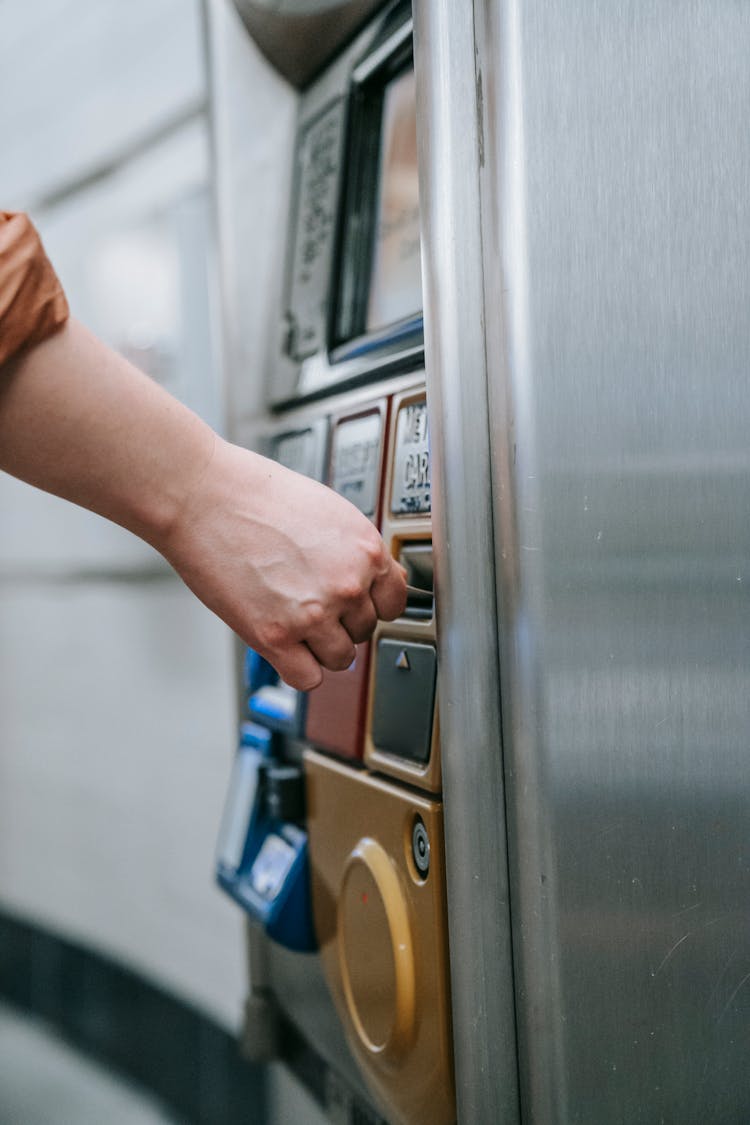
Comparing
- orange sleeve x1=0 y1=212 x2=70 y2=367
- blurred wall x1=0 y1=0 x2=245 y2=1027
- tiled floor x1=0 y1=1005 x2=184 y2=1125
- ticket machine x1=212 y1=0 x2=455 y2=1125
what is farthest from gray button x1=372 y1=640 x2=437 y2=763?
tiled floor x1=0 y1=1005 x2=184 y2=1125

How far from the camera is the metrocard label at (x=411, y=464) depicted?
86cm

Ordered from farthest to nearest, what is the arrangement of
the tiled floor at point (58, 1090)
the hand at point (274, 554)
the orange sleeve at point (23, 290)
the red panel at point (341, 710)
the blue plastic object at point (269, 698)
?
1. the tiled floor at point (58, 1090)
2. the blue plastic object at point (269, 698)
3. the red panel at point (341, 710)
4. the hand at point (274, 554)
5. the orange sleeve at point (23, 290)

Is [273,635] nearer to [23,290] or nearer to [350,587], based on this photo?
[350,587]

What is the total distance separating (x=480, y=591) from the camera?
2.41 feet

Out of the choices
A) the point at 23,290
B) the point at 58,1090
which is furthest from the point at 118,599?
the point at 23,290

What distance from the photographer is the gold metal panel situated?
31.7 inches

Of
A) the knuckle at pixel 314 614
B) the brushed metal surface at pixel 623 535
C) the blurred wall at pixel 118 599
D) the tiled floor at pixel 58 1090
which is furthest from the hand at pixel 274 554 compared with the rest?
the tiled floor at pixel 58 1090

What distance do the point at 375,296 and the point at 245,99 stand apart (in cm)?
36

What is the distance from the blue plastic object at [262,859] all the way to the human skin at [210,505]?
0.33 m

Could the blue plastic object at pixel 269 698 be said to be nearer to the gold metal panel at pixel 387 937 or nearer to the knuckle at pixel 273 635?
the gold metal panel at pixel 387 937

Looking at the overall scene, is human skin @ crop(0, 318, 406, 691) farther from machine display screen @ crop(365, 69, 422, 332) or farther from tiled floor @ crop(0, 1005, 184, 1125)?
tiled floor @ crop(0, 1005, 184, 1125)

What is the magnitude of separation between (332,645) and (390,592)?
0.06 m

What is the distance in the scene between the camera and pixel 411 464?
0.89 metres

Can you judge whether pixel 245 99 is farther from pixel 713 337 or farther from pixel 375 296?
pixel 713 337
